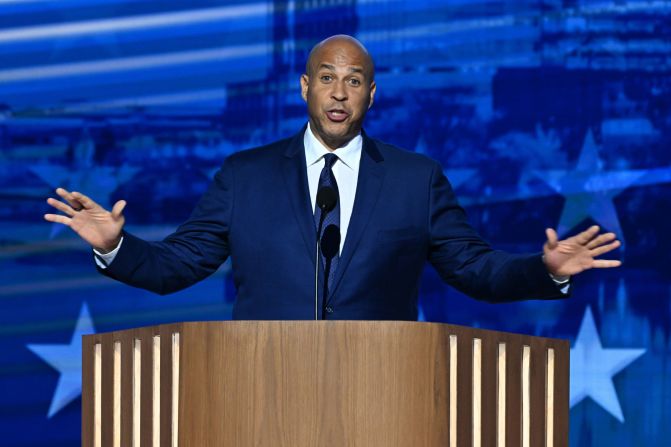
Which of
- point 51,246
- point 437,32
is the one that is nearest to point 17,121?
point 51,246

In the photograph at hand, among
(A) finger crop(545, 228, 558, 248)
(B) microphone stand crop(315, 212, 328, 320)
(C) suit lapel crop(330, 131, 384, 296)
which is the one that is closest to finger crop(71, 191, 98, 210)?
(B) microphone stand crop(315, 212, 328, 320)

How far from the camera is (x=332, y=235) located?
294 cm

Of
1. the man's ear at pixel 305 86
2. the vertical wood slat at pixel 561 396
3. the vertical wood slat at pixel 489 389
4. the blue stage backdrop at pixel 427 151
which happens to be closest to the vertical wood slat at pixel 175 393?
the vertical wood slat at pixel 489 389

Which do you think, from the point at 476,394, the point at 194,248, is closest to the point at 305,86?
the point at 194,248

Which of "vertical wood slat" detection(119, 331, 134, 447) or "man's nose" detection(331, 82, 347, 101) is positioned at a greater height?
"man's nose" detection(331, 82, 347, 101)

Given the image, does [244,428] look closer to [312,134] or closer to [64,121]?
[312,134]

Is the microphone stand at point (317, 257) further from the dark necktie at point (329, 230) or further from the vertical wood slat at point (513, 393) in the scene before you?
the vertical wood slat at point (513, 393)

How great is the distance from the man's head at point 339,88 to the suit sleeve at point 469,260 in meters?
0.26

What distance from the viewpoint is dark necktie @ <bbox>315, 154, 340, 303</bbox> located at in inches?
116

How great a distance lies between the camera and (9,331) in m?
4.75

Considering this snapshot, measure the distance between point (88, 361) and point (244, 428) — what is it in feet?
1.65

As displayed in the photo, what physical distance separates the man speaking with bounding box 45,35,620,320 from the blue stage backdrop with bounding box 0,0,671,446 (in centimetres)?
135

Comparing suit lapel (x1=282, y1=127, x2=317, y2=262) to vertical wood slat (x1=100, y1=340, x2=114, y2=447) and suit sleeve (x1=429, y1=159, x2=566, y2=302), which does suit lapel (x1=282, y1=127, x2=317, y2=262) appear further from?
vertical wood slat (x1=100, y1=340, x2=114, y2=447)

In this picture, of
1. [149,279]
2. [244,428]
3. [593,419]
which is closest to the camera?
[244,428]
